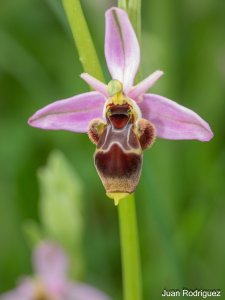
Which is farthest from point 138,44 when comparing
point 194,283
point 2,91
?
point 2,91

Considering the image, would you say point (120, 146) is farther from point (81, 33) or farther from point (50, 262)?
point (50, 262)

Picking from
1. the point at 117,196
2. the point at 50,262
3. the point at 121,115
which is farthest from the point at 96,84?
the point at 50,262

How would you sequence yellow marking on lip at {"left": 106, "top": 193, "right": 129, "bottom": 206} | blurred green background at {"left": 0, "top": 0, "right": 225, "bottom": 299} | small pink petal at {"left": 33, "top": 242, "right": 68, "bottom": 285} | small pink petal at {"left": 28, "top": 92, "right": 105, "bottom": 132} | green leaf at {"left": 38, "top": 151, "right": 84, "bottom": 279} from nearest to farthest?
yellow marking on lip at {"left": 106, "top": 193, "right": 129, "bottom": 206}, small pink petal at {"left": 28, "top": 92, "right": 105, "bottom": 132}, green leaf at {"left": 38, "top": 151, "right": 84, "bottom": 279}, small pink petal at {"left": 33, "top": 242, "right": 68, "bottom": 285}, blurred green background at {"left": 0, "top": 0, "right": 225, "bottom": 299}

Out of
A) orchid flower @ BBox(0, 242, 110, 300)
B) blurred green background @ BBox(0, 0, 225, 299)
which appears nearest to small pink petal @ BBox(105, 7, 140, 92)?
blurred green background @ BBox(0, 0, 225, 299)

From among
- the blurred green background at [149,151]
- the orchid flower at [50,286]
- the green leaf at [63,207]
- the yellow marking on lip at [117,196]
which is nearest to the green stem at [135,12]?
the yellow marking on lip at [117,196]

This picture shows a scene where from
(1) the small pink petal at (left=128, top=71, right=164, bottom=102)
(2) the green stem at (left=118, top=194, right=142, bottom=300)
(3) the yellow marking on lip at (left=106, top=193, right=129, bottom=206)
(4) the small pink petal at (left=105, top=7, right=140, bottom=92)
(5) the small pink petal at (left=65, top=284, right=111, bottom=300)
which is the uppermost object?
(4) the small pink petal at (left=105, top=7, right=140, bottom=92)

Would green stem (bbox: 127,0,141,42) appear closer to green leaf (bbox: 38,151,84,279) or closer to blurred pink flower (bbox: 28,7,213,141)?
blurred pink flower (bbox: 28,7,213,141)
